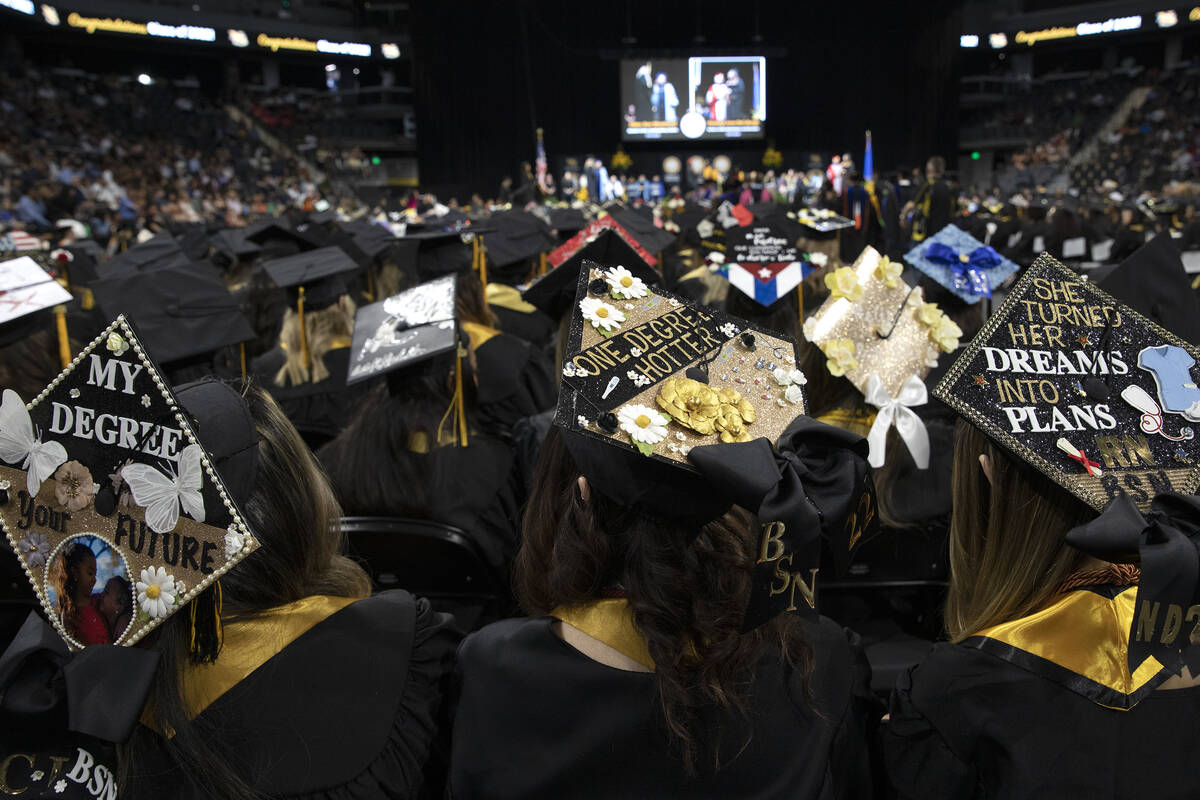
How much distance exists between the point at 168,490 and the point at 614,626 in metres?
0.62

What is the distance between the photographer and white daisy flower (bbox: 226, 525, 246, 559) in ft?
3.42

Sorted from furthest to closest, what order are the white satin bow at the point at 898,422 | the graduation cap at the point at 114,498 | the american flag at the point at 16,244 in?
the american flag at the point at 16,244
the white satin bow at the point at 898,422
the graduation cap at the point at 114,498

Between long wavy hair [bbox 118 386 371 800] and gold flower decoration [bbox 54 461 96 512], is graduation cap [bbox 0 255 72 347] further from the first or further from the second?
gold flower decoration [bbox 54 461 96 512]

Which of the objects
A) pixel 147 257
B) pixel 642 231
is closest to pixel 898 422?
pixel 642 231

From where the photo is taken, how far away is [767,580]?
1103 mm

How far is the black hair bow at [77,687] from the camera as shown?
0.99 m

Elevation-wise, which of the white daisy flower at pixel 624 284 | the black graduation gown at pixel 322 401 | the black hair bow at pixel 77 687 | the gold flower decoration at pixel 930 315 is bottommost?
the black graduation gown at pixel 322 401

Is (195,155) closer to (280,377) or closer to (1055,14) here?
(280,377)

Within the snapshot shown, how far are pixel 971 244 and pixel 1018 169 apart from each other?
27.3 m

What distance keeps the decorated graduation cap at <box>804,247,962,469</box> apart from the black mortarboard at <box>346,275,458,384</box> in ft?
3.86

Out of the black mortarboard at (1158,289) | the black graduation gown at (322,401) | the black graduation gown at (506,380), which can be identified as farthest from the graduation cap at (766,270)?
the black mortarboard at (1158,289)

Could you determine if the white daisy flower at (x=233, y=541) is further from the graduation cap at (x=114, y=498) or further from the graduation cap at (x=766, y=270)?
the graduation cap at (x=766, y=270)

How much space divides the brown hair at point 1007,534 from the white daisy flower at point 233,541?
105 centimetres

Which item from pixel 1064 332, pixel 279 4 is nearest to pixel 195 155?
pixel 279 4
